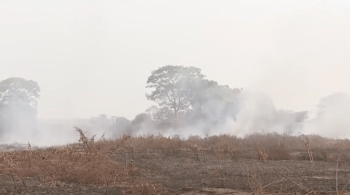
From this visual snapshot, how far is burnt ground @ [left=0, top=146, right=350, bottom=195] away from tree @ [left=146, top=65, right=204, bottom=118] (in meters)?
22.2

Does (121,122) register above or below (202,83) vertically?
below

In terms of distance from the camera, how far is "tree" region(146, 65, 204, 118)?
1357 inches

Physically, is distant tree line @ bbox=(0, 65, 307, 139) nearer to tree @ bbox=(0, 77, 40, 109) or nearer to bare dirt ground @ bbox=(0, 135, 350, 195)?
tree @ bbox=(0, 77, 40, 109)

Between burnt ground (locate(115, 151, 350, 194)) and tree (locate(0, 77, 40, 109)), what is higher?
tree (locate(0, 77, 40, 109))

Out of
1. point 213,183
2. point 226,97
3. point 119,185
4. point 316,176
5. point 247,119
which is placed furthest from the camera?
point 226,97

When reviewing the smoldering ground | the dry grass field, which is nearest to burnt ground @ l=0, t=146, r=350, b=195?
the dry grass field

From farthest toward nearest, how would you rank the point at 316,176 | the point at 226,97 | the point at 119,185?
the point at 226,97
the point at 316,176
the point at 119,185

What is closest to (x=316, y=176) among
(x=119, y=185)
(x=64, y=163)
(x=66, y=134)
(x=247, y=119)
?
(x=119, y=185)

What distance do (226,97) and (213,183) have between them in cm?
2881

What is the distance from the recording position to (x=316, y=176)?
26.6ft

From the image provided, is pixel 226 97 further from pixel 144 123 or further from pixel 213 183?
pixel 213 183

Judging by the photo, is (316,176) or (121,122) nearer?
(316,176)

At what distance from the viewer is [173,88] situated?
34.7 metres

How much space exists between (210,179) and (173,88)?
27.1 metres
